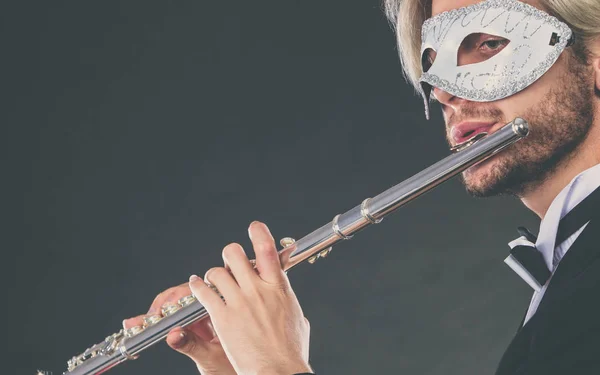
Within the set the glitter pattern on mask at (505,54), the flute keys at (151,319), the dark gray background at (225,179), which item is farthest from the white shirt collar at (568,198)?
the dark gray background at (225,179)

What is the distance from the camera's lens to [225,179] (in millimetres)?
3240

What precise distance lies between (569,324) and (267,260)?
54cm

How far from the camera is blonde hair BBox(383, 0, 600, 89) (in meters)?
1.65

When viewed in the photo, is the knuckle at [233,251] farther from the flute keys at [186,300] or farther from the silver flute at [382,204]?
the flute keys at [186,300]

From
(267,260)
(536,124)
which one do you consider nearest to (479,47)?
(536,124)

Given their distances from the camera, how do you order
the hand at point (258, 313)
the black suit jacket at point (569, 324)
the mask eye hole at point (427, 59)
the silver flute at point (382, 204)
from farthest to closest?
the mask eye hole at point (427, 59) → the silver flute at point (382, 204) → the hand at point (258, 313) → the black suit jacket at point (569, 324)

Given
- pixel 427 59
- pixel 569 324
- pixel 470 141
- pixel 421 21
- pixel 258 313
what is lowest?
pixel 569 324

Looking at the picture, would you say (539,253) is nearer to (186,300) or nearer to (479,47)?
(479,47)

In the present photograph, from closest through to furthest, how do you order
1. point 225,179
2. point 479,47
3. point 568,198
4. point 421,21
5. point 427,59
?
point 568,198, point 479,47, point 427,59, point 421,21, point 225,179

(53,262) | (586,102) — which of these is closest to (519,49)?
(586,102)

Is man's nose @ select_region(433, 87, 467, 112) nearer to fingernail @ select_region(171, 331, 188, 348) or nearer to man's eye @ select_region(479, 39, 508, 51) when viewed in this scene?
man's eye @ select_region(479, 39, 508, 51)

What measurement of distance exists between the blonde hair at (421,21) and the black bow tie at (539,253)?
428mm

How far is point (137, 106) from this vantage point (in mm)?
3215

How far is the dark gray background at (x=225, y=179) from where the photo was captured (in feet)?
10.2
